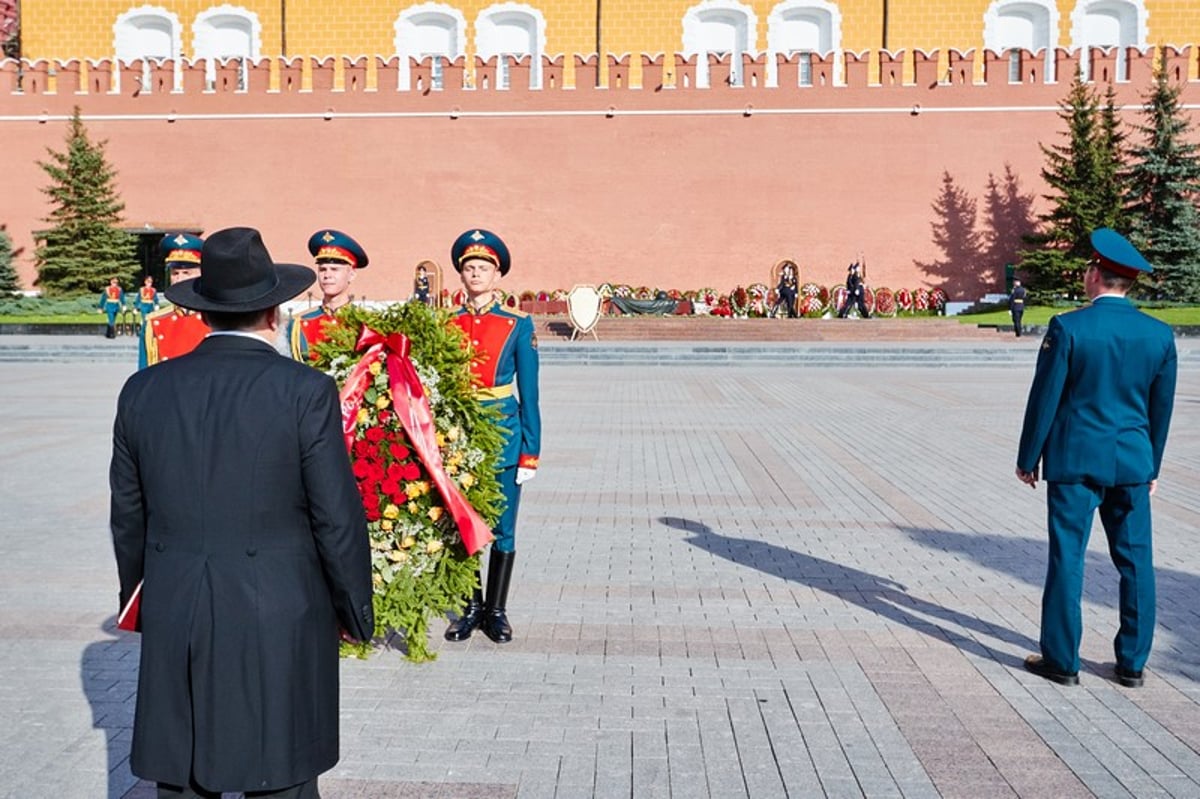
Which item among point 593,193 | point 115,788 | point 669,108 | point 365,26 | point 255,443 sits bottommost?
point 115,788

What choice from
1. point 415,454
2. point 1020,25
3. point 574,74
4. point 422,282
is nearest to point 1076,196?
point 1020,25

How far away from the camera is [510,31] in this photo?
1384 inches

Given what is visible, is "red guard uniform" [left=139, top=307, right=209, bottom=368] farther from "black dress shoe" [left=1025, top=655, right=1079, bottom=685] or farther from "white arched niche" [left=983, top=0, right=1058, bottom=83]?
"white arched niche" [left=983, top=0, right=1058, bottom=83]

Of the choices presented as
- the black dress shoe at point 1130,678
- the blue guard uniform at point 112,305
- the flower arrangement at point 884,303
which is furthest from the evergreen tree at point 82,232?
the black dress shoe at point 1130,678

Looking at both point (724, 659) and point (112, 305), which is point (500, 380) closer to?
point (724, 659)

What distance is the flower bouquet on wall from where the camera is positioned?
4.14 metres

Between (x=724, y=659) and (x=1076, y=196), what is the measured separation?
28.7 meters

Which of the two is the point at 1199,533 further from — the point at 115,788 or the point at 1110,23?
the point at 1110,23

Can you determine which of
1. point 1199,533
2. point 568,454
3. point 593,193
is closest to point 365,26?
point 593,193

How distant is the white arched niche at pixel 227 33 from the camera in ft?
→ 117

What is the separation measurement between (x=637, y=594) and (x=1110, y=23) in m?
34.8

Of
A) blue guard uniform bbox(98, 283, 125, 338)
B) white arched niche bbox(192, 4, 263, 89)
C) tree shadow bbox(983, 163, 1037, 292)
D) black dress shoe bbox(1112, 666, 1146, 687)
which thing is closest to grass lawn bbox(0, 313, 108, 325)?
blue guard uniform bbox(98, 283, 125, 338)

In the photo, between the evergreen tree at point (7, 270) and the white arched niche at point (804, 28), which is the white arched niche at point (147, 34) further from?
the white arched niche at point (804, 28)

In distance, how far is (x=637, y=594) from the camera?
17.8 ft
